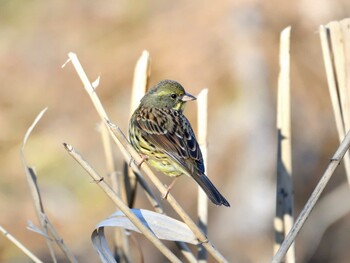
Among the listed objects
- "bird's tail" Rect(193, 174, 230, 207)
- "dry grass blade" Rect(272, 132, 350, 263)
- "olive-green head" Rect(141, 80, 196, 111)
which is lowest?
"dry grass blade" Rect(272, 132, 350, 263)

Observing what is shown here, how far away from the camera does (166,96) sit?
480 cm

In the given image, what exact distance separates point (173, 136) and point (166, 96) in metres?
0.32

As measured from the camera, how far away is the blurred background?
7.22 m

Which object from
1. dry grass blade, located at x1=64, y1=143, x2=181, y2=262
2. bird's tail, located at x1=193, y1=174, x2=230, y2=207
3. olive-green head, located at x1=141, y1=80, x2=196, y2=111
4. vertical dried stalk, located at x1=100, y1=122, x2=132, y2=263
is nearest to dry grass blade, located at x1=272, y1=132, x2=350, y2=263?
bird's tail, located at x1=193, y1=174, x2=230, y2=207

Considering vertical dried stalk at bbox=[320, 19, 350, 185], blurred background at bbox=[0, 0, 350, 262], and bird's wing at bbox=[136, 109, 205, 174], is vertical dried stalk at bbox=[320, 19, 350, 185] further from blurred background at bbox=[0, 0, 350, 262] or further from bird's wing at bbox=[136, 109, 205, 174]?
blurred background at bbox=[0, 0, 350, 262]

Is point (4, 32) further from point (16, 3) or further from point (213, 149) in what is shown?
point (213, 149)

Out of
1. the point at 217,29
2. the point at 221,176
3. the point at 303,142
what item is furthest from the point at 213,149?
the point at 217,29

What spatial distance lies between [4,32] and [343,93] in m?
6.66

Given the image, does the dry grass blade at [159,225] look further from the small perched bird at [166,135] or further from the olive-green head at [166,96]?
the olive-green head at [166,96]

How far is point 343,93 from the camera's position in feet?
13.8

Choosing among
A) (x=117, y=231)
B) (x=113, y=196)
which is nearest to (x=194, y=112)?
(x=117, y=231)

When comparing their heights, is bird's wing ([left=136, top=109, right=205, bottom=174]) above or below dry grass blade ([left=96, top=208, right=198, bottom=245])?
above

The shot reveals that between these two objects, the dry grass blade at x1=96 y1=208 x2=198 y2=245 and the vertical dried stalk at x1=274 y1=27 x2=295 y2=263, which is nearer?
the dry grass blade at x1=96 y1=208 x2=198 y2=245

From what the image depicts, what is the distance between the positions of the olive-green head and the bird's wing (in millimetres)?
39
